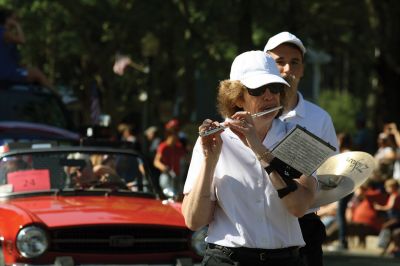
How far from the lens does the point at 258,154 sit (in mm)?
4473

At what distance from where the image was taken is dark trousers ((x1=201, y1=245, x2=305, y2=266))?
4559mm

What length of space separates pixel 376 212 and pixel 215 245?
11299mm

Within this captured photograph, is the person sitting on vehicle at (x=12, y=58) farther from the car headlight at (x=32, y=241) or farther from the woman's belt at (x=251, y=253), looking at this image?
the woman's belt at (x=251, y=253)

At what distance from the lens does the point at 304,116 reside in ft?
19.2

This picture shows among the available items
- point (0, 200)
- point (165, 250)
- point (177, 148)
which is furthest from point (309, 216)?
point (177, 148)

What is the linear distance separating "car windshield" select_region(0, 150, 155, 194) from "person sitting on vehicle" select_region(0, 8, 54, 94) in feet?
15.3

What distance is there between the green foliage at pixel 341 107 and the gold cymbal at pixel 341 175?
147ft

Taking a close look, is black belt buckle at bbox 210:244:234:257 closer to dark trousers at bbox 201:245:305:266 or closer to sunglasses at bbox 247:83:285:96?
dark trousers at bbox 201:245:305:266

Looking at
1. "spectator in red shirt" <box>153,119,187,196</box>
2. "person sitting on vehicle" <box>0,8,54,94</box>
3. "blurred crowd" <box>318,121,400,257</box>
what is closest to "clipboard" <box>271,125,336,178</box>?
"person sitting on vehicle" <box>0,8,54,94</box>

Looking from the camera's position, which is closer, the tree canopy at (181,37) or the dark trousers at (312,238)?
the dark trousers at (312,238)

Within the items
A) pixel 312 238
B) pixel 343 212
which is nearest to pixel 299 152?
pixel 312 238

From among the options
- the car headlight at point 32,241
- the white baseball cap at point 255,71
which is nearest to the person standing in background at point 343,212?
the car headlight at point 32,241

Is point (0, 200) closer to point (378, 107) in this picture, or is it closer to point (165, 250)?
point (165, 250)

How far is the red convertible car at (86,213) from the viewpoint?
8.12m
